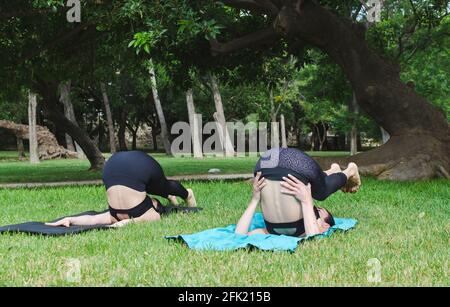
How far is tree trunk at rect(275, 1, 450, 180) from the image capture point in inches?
543

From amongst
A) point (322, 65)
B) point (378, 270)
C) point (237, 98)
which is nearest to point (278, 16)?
point (322, 65)

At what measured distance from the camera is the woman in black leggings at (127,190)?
278 inches

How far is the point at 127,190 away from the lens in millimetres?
7059

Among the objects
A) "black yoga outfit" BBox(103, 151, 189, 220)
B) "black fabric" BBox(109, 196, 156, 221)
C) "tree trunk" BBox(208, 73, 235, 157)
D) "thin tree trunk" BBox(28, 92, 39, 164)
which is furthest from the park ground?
"tree trunk" BBox(208, 73, 235, 157)

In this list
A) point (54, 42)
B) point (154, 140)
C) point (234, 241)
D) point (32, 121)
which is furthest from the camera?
point (154, 140)

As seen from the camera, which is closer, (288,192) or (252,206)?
(288,192)

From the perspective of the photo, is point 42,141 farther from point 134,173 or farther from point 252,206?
point 252,206

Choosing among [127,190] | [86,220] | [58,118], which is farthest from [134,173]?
[58,118]

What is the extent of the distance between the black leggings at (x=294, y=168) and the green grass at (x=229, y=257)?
1.75 ft

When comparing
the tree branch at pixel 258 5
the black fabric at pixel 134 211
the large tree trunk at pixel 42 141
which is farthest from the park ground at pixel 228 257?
the large tree trunk at pixel 42 141

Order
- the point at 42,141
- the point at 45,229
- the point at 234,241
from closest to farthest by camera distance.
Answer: the point at 234,241
the point at 45,229
the point at 42,141

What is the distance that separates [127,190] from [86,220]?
0.63 m

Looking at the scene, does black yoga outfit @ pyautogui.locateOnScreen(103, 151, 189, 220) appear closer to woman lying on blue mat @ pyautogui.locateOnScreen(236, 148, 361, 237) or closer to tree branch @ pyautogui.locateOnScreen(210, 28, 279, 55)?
woman lying on blue mat @ pyautogui.locateOnScreen(236, 148, 361, 237)
